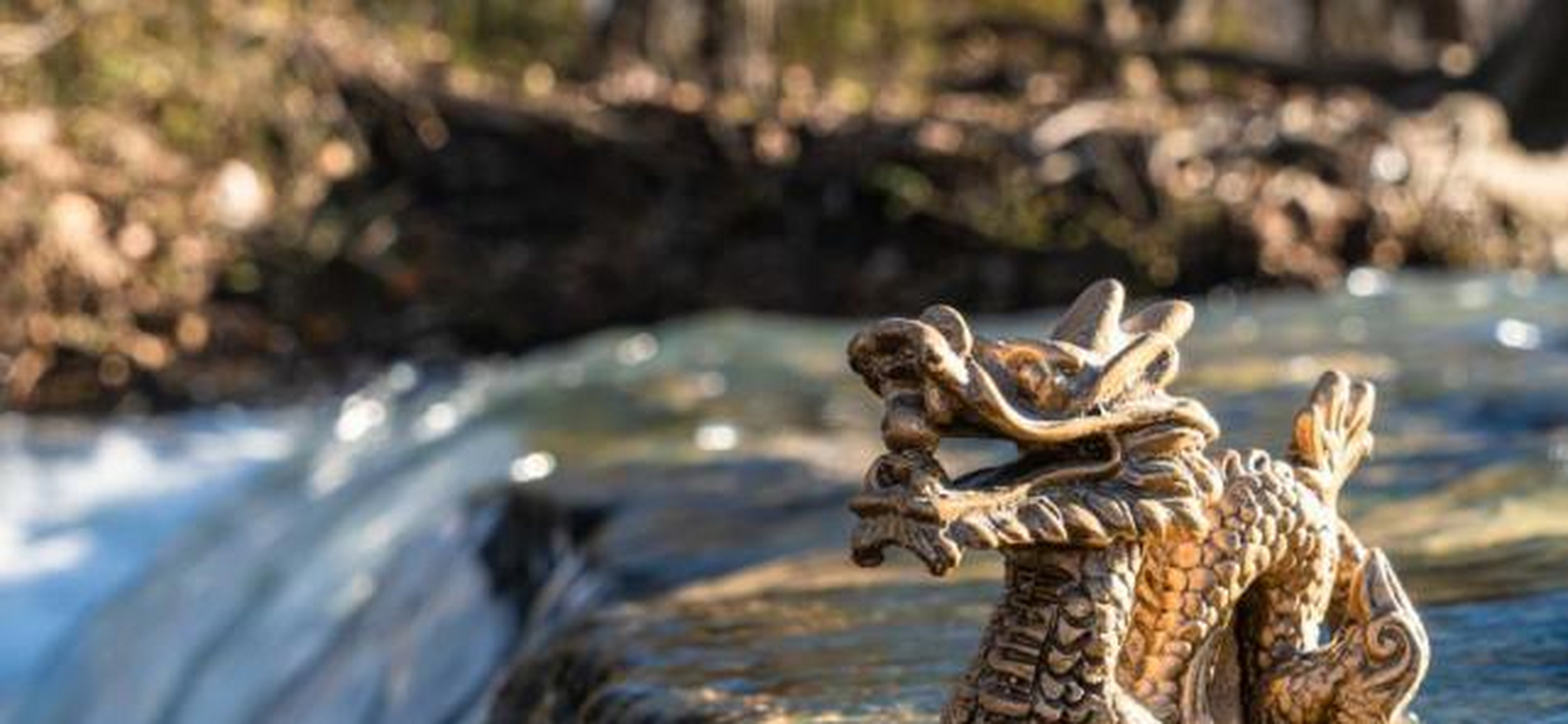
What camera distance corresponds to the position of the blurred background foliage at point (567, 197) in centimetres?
1435

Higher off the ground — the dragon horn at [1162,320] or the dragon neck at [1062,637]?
the dragon horn at [1162,320]

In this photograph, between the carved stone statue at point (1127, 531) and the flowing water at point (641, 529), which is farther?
the flowing water at point (641, 529)

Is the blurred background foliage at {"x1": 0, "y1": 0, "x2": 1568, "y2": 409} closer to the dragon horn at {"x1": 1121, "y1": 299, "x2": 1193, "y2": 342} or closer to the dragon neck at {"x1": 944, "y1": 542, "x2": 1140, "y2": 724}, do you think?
the dragon horn at {"x1": 1121, "y1": 299, "x2": 1193, "y2": 342}

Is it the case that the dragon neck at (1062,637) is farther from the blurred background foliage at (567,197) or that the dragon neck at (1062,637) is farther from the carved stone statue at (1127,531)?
the blurred background foliage at (567,197)

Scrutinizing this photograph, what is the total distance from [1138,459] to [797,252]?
11971 mm

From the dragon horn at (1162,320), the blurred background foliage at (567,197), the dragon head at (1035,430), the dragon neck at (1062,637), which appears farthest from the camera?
the blurred background foliage at (567,197)

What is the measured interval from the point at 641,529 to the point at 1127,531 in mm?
3226

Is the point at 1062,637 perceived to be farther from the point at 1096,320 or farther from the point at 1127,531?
the point at 1096,320

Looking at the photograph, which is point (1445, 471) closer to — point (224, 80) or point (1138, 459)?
point (1138, 459)

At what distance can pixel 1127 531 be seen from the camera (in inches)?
119

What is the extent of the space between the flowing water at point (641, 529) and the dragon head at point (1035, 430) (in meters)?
0.97

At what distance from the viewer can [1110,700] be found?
3.08 meters

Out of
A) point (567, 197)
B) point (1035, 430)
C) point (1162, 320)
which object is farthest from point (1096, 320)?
point (567, 197)

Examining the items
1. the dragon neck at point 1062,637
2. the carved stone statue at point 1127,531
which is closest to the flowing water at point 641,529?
the carved stone statue at point 1127,531
